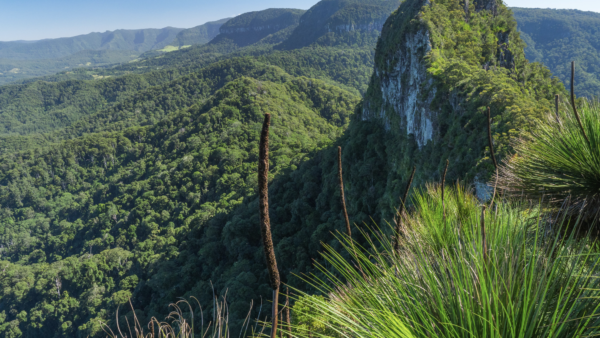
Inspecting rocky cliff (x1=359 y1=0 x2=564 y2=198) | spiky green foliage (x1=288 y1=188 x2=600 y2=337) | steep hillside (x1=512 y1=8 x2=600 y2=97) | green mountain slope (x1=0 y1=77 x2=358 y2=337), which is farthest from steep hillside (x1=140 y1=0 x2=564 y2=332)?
steep hillside (x1=512 y1=8 x2=600 y2=97)

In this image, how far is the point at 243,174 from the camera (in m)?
72.4

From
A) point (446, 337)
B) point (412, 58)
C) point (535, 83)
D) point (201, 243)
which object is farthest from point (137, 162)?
point (446, 337)

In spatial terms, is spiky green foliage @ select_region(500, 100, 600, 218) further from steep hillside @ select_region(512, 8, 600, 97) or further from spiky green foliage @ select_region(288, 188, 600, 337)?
steep hillside @ select_region(512, 8, 600, 97)

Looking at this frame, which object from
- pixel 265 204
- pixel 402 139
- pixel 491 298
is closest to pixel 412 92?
pixel 402 139

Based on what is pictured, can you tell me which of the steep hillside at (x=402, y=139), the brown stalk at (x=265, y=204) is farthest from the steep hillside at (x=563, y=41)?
the brown stalk at (x=265, y=204)

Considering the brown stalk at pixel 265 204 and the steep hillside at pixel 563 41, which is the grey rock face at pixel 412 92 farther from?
the steep hillside at pixel 563 41

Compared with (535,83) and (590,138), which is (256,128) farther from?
(590,138)

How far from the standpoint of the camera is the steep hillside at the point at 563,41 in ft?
374

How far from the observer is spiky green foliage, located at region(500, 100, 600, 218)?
3350 millimetres

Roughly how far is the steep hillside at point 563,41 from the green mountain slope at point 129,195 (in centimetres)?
8570

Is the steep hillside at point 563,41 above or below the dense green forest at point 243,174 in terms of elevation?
above

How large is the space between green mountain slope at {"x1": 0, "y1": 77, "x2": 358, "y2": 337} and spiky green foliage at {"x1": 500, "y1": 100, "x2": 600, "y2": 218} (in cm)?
3224

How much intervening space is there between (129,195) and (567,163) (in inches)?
3661

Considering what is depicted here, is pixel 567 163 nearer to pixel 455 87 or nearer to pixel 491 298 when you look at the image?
pixel 491 298
